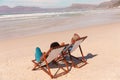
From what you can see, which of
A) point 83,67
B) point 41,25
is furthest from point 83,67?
point 41,25

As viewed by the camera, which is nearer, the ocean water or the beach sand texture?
the beach sand texture

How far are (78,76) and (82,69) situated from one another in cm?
59

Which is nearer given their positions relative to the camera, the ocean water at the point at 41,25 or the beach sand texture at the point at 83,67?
the beach sand texture at the point at 83,67

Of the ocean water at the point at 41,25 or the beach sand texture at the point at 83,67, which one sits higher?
the beach sand texture at the point at 83,67

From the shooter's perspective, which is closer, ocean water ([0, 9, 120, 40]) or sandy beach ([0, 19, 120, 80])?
sandy beach ([0, 19, 120, 80])

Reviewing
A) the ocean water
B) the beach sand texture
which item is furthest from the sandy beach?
the ocean water

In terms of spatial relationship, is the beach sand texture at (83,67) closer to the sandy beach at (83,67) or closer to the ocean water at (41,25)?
the sandy beach at (83,67)

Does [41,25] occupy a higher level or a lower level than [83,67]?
lower

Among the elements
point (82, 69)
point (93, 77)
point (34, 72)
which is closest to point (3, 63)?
point (34, 72)

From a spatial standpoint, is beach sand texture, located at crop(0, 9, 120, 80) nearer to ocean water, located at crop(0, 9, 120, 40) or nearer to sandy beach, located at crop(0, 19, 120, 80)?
sandy beach, located at crop(0, 19, 120, 80)

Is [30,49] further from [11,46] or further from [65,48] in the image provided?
[65,48]

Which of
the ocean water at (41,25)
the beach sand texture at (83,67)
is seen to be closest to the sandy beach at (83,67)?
the beach sand texture at (83,67)

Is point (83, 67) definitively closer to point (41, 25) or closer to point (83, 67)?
point (83, 67)

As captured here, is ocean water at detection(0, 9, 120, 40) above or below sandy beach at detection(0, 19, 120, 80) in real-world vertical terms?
below
